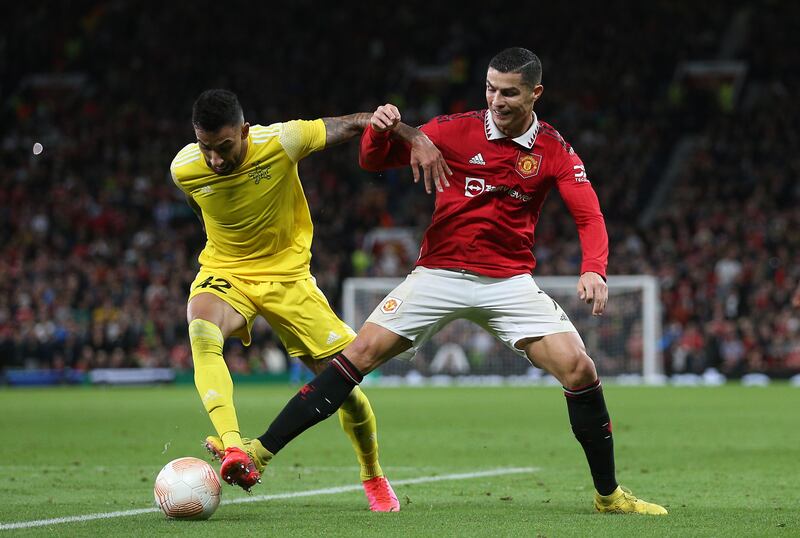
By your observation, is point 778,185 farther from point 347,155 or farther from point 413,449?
point 413,449

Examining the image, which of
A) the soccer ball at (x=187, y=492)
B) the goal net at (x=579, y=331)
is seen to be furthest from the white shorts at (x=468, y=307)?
the goal net at (x=579, y=331)

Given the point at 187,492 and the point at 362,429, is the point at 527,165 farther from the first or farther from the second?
the point at 187,492

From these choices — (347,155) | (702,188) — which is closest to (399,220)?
(347,155)

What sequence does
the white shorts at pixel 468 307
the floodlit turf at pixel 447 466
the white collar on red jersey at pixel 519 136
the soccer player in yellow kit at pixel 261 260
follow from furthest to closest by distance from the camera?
the soccer player in yellow kit at pixel 261 260, the white collar on red jersey at pixel 519 136, the white shorts at pixel 468 307, the floodlit turf at pixel 447 466

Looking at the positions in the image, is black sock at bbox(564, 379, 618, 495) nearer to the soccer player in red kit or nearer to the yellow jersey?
the soccer player in red kit

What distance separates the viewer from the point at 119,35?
38906 millimetres

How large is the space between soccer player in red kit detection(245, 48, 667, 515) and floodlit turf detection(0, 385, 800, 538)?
0.59m

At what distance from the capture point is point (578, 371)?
668cm

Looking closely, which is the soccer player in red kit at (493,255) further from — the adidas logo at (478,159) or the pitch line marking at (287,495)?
the pitch line marking at (287,495)

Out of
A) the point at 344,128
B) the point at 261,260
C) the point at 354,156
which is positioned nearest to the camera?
the point at 344,128

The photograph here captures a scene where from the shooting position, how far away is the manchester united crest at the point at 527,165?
270 inches

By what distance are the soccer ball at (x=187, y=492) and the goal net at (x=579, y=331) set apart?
20.2m

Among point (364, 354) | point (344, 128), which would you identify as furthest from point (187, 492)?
point (344, 128)

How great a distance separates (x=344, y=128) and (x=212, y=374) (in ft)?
5.23
